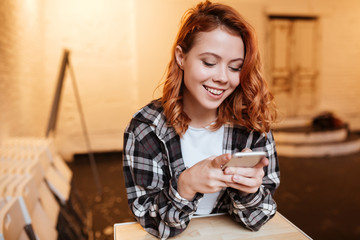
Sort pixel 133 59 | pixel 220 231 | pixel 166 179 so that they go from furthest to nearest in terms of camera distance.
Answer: pixel 133 59
pixel 166 179
pixel 220 231

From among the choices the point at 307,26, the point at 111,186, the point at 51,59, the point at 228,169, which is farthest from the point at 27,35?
the point at 307,26

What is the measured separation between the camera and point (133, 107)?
5.21 m

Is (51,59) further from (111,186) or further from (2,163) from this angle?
(2,163)

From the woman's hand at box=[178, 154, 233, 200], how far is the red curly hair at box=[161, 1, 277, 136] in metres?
0.26

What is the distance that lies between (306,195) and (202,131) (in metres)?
2.66

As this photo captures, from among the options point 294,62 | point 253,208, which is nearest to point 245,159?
point 253,208

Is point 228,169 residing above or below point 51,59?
below

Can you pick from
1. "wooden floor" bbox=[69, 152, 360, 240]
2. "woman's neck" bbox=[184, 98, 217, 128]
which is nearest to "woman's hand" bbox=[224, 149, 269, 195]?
"woman's neck" bbox=[184, 98, 217, 128]

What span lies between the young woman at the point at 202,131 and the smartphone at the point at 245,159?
27mm

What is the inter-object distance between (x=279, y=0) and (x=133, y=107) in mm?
3550

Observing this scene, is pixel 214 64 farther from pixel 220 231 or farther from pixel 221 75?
pixel 220 231

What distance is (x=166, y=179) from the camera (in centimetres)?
108

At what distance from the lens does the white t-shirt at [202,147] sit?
3.67ft

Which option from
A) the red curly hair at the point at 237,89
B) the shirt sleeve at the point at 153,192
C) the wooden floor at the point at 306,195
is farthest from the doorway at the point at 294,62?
the shirt sleeve at the point at 153,192
